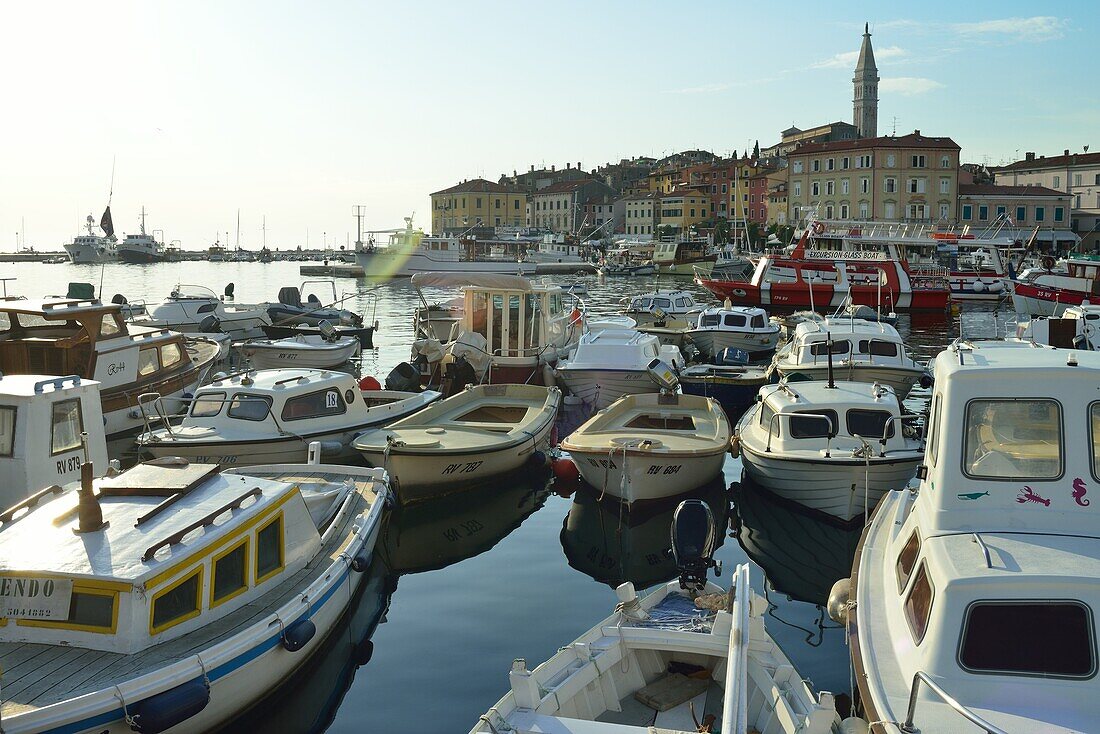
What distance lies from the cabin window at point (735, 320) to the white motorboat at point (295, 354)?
44.1 feet

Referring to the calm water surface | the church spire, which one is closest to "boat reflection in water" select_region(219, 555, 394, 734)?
the calm water surface

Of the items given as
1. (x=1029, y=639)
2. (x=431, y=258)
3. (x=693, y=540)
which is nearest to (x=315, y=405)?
(x=693, y=540)

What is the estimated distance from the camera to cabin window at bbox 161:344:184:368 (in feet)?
71.7

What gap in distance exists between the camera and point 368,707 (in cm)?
951

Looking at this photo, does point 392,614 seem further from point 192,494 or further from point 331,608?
point 192,494

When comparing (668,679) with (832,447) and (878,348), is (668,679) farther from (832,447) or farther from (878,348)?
(878,348)

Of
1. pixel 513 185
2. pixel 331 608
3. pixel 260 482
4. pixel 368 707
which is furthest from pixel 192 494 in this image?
pixel 513 185

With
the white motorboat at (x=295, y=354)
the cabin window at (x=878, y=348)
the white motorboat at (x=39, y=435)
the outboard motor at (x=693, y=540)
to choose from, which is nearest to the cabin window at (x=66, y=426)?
the white motorboat at (x=39, y=435)

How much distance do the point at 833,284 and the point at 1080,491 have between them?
48.6 m

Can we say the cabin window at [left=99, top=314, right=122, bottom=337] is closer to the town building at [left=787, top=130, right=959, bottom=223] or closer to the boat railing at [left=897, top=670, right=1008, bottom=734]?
the boat railing at [left=897, top=670, right=1008, bottom=734]

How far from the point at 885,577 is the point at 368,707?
5.27m

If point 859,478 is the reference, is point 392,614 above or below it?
below

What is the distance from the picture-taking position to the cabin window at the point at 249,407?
16.0 m

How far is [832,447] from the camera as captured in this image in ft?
47.7
